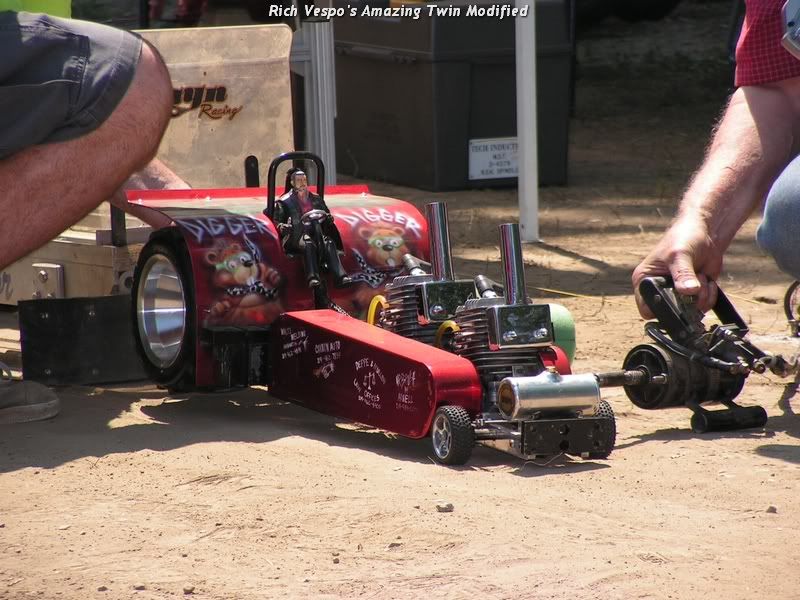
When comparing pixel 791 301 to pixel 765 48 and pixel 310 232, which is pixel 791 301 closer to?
pixel 765 48

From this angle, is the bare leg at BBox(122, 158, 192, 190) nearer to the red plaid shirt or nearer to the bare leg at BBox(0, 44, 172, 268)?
the bare leg at BBox(0, 44, 172, 268)

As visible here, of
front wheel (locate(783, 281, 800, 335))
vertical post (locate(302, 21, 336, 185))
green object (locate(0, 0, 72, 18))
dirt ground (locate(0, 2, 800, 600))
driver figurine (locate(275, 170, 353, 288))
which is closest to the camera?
dirt ground (locate(0, 2, 800, 600))

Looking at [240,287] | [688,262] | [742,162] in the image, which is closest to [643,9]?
[742,162]

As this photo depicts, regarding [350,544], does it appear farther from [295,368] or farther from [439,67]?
[439,67]

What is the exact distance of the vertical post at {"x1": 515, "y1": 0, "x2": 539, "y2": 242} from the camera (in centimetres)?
707

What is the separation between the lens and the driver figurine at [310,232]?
3.87m

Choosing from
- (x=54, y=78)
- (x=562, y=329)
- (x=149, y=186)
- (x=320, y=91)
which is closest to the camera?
(x=54, y=78)

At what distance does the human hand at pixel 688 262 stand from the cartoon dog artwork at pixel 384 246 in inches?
29.0

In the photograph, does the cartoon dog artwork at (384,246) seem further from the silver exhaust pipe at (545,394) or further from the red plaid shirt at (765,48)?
the red plaid shirt at (765,48)

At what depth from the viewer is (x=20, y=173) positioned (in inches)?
114

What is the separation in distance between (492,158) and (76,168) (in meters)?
6.21

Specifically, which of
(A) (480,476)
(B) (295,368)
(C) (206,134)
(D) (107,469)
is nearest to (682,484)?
(A) (480,476)

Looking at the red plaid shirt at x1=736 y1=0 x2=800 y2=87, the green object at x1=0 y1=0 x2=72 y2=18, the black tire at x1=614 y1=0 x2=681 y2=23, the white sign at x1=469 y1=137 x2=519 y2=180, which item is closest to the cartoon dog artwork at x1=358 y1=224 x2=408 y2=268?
the green object at x1=0 y1=0 x2=72 y2=18

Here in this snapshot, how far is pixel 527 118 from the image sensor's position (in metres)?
7.21
